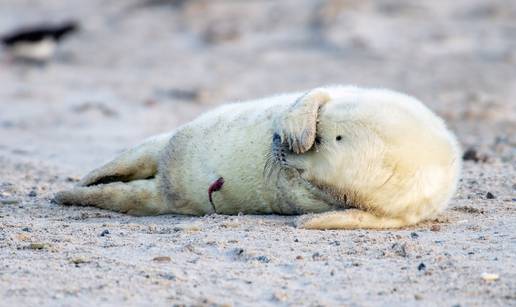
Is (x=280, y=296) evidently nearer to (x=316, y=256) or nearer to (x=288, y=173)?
(x=316, y=256)

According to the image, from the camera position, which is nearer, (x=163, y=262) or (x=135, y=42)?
(x=163, y=262)

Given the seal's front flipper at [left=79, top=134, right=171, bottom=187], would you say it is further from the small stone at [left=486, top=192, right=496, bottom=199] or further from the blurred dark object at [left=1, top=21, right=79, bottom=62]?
the blurred dark object at [left=1, top=21, right=79, bottom=62]

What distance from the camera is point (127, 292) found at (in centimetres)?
388

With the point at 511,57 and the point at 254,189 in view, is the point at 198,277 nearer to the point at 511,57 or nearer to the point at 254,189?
the point at 254,189

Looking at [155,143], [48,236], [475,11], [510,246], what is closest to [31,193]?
[155,143]

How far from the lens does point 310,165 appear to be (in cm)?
510

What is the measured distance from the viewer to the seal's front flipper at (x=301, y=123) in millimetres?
5074

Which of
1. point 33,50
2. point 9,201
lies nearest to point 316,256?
point 9,201

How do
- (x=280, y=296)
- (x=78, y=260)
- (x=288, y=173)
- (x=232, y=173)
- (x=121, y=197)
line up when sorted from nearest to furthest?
(x=280, y=296), (x=78, y=260), (x=288, y=173), (x=232, y=173), (x=121, y=197)

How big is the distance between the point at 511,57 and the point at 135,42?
4982 millimetres

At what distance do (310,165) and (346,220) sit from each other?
0.33 m

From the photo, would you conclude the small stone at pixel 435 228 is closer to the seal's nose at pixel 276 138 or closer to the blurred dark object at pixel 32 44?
the seal's nose at pixel 276 138

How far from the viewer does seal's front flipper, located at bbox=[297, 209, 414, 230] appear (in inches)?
196

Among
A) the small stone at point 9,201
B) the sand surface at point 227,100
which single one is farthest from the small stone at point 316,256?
the small stone at point 9,201
